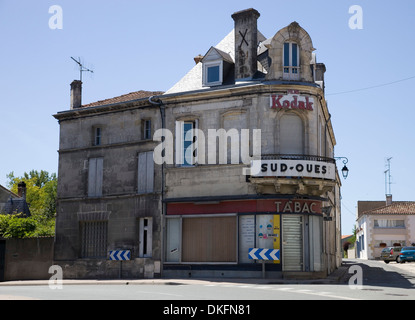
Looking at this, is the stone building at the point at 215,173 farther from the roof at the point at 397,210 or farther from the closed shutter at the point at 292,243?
the roof at the point at 397,210

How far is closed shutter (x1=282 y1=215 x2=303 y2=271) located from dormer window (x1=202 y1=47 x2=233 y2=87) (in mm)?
7247

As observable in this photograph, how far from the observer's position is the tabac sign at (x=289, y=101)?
25234 mm

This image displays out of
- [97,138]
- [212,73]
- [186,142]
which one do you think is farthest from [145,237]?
[212,73]

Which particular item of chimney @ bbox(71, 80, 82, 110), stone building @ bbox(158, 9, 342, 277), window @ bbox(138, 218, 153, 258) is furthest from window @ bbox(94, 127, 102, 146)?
window @ bbox(138, 218, 153, 258)

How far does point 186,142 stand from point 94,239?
23.2 ft

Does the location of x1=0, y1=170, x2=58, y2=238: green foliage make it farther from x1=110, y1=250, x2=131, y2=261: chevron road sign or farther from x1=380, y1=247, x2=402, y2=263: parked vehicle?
x1=380, y1=247, x2=402, y2=263: parked vehicle

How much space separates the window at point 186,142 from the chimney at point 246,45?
315cm

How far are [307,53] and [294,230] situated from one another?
25.8 feet

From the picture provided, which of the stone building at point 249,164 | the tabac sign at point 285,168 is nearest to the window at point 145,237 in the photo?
the stone building at point 249,164

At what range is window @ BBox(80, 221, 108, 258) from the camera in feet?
95.4

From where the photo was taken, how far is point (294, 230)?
25203 mm
